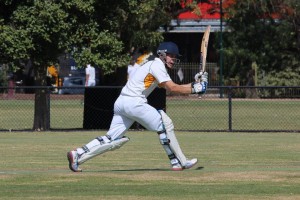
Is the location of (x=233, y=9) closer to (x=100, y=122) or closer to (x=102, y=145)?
(x=100, y=122)

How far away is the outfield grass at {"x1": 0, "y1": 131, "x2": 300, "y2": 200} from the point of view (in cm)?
1250

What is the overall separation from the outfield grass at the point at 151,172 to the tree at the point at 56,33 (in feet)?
9.78

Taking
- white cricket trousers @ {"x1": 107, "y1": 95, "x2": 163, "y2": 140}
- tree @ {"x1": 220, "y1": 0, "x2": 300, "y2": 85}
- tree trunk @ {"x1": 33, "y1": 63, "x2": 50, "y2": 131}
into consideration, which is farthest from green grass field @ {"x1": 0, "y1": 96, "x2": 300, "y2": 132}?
white cricket trousers @ {"x1": 107, "y1": 95, "x2": 163, "y2": 140}

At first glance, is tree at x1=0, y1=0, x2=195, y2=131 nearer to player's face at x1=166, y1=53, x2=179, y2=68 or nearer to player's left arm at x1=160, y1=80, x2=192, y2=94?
player's face at x1=166, y1=53, x2=179, y2=68

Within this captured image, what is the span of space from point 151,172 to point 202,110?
21366 mm

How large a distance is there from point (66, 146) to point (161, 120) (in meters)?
7.00

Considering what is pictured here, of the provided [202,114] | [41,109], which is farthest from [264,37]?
[41,109]

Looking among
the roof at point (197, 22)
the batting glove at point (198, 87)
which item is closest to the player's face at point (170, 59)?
the batting glove at point (198, 87)

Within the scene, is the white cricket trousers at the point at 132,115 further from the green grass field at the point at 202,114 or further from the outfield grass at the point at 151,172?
the green grass field at the point at 202,114

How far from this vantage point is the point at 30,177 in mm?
14320

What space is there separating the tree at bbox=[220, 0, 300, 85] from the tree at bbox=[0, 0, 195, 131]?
925 inches

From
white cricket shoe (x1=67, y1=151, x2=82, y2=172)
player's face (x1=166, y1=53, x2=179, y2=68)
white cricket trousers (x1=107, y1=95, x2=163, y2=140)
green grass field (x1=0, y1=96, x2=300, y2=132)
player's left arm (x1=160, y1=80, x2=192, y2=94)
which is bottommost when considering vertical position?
green grass field (x1=0, y1=96, x2=300, y2=132)

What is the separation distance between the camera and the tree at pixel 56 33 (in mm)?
25172

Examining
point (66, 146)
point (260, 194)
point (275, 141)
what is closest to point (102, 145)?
point (260, 194)
